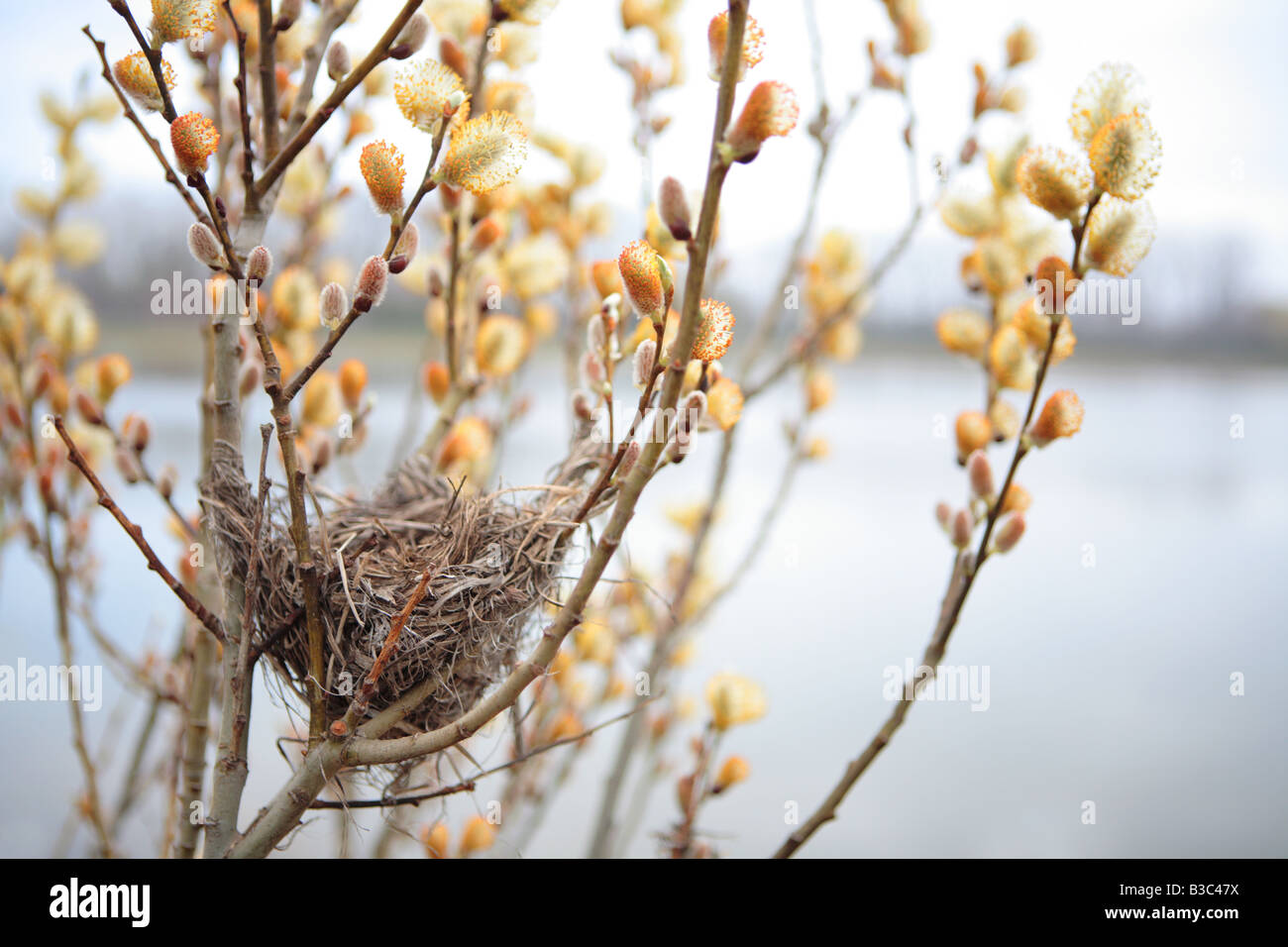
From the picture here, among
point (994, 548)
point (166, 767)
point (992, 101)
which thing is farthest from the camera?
point (166, 767)

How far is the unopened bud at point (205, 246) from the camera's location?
0.41 metres

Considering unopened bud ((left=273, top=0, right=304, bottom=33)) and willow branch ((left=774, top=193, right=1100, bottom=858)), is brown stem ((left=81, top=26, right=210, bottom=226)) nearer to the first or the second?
unopened bud ((left=273, top=0, right=304, bottom=33))

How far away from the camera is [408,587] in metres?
0.52

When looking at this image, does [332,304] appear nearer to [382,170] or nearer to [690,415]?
[382,170]

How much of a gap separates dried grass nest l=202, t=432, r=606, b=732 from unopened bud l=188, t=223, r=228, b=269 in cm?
14

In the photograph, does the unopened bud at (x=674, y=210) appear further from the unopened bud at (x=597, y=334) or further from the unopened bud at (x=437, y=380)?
the unopened bud at (x=437, y=380)

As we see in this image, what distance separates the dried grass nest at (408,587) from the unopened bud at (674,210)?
200 mm

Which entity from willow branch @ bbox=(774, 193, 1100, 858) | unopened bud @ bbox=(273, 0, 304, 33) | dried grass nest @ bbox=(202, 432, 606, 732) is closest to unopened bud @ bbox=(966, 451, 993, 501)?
willow branch @ bbox=(774, 193, 1100, 858)

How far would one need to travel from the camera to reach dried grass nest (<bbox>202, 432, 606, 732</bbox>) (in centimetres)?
49
